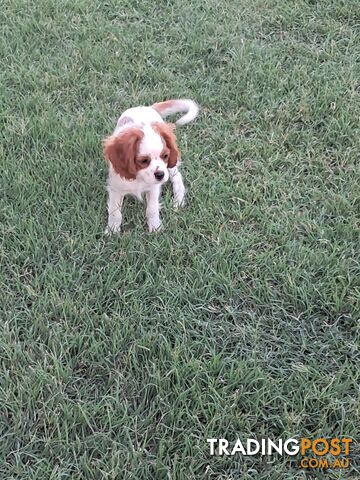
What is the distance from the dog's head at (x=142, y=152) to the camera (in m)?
2.60

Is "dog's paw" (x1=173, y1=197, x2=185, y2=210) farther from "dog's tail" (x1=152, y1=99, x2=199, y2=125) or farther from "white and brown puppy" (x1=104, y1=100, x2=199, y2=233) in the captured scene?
"dog's tail" (x1=152, y1=99, x2=199, y2=125)

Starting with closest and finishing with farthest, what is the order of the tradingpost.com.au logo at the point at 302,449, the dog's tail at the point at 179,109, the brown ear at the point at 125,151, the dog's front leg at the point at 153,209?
1. the tradingpost.com.au logo at the point at 302,449
2. the brown ear at the point at 125,151
3. the dog's front leg at the point at 153,209
4. the dog's tail at the point at 179,109

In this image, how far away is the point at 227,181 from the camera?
3.25 meters

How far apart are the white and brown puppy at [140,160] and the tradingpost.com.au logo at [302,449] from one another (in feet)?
4.03

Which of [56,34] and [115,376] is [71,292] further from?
[56,34]

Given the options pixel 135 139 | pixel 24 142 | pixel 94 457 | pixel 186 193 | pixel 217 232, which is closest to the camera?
pixel 94 457

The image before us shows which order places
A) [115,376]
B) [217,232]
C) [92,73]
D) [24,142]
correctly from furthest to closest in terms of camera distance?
[92,73] < [24,142] < [217,232] < [115,376]

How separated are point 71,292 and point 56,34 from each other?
256cm

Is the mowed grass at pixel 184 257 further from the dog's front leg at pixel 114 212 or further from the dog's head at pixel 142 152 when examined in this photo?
the dog's head at pixel 142 152

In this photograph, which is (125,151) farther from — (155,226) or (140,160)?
(155,226)

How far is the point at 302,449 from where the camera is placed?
2102 mm

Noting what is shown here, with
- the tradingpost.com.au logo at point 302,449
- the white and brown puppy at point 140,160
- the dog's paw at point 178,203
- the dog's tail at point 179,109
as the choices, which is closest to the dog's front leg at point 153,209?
the white and brown puppy at point 140,160

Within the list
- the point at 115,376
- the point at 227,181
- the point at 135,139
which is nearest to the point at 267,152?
the point at 227,181

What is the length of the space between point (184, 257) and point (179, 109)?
1043mm
